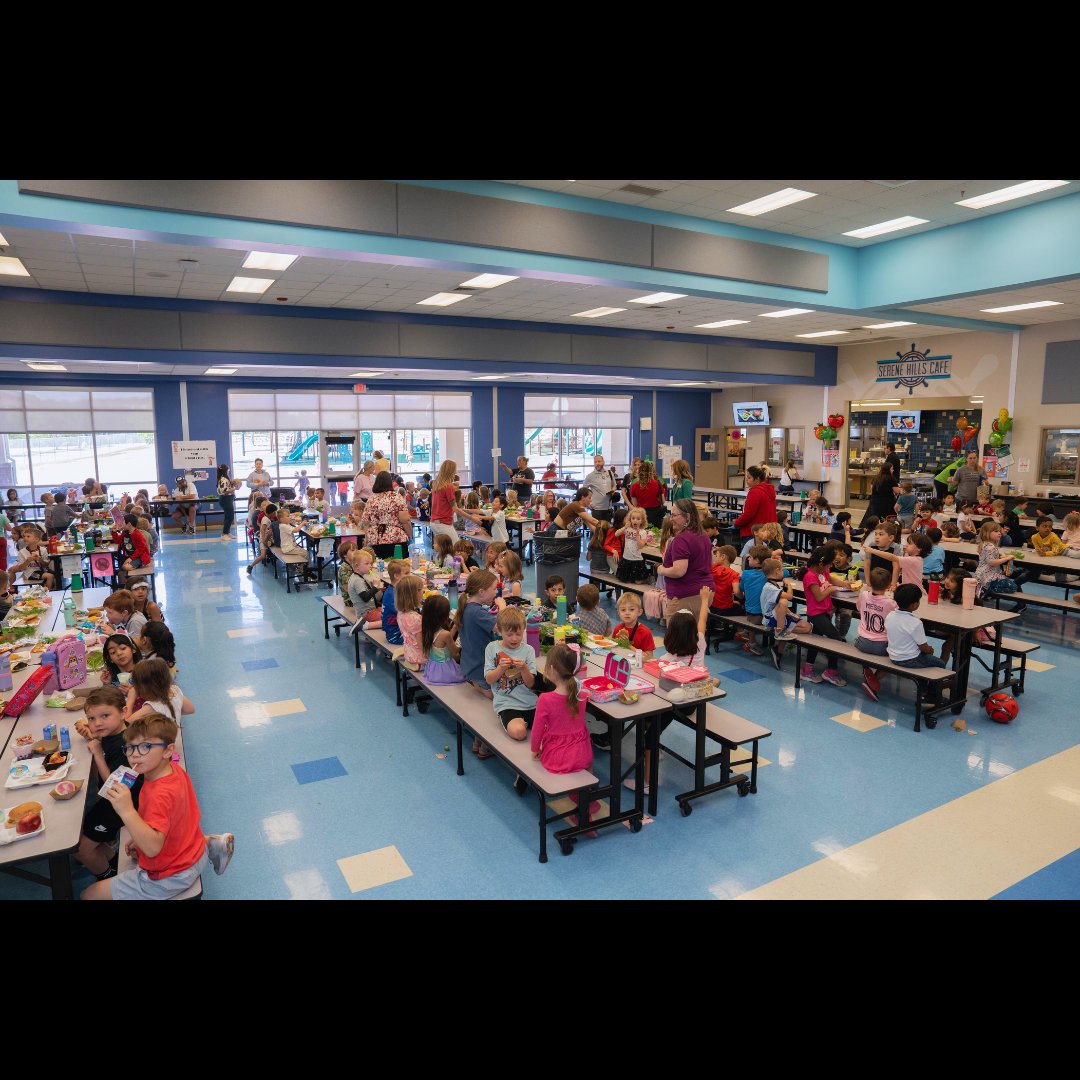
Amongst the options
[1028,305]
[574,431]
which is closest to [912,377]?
[1028,305]

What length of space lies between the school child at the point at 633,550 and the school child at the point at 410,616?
333 cm

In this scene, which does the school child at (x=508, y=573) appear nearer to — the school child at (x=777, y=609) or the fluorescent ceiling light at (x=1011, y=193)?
the school child at (x=777, y=609)

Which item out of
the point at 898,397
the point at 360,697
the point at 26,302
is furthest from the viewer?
the point at 898,397

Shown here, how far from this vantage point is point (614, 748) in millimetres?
3906

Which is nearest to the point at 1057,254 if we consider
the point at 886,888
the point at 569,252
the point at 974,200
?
the point at 974,200

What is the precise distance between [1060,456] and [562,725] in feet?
41.4

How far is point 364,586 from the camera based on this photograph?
7.11 m

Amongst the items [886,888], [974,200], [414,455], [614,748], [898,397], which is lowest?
[886,888]

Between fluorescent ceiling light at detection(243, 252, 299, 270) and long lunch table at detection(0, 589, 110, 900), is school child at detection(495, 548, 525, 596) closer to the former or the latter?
long lunch table at detection(0, 589, 110, 900)

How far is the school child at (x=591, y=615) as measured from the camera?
5402 mm

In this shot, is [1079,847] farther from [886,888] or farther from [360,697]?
[360,697]

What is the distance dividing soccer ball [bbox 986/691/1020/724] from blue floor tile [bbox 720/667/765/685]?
1.70 meters

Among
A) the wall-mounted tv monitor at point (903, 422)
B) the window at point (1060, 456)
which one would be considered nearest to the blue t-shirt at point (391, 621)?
the window at point (1060, 456)

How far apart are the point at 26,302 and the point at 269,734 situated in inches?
261
